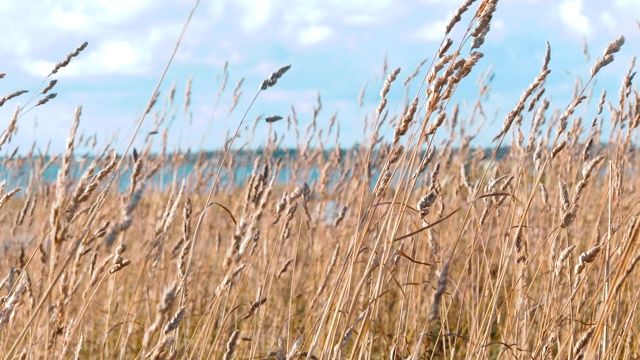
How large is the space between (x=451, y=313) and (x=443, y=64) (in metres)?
2.03

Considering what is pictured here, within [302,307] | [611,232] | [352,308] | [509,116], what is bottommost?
[302,307]

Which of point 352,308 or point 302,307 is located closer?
point 352,308

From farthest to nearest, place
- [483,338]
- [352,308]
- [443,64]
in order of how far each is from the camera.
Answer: [483,338] → [443,64] → [352,308]

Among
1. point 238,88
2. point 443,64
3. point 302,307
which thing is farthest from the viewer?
point 302,307

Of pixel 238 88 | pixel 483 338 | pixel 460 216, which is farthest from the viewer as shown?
pixel 460 216

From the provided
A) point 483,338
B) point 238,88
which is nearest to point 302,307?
point 238,88

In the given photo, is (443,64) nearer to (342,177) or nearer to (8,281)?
(8,281)

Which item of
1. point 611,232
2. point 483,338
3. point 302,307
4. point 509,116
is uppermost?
point 509,116

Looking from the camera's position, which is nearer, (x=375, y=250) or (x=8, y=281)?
(x=375, y=250)

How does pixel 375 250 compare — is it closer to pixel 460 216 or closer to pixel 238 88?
pixel 238 88

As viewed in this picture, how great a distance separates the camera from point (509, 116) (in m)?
1.50

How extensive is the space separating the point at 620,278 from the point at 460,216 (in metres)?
3.17

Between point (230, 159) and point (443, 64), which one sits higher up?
point (443, 64)

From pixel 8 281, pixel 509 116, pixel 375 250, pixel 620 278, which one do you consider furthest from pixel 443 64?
pixel 8 281
